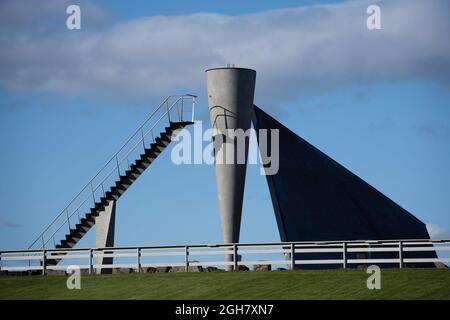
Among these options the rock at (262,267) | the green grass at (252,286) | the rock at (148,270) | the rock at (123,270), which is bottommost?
the green grass at (252,286)

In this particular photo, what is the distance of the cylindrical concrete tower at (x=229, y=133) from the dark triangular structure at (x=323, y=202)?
2.18m

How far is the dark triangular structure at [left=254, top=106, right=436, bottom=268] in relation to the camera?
49.6 meters

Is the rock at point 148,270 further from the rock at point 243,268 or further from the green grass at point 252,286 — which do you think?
the rock at point 243,268

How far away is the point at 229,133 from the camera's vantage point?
4744 centimetres

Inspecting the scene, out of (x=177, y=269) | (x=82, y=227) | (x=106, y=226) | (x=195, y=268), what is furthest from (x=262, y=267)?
(x=82, y=227)

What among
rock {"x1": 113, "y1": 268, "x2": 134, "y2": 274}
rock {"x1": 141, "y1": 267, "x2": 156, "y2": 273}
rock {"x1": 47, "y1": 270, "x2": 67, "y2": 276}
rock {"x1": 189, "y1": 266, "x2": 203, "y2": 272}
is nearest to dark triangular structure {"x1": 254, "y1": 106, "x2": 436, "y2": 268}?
rock {"x1": 113, "y1": 268, "x2": 134, "y2": 274}

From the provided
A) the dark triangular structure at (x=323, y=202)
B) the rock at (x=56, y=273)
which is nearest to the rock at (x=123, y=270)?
the rock at (x=56, y=273)

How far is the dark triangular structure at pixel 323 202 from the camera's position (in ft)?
163

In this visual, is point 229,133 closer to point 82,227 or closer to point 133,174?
point 133,174

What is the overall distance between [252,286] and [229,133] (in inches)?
548

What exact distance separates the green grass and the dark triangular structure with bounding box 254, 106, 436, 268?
1156 centimetres

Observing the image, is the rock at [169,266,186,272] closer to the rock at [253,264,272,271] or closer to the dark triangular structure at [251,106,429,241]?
the rock at [253,264,272,271]
